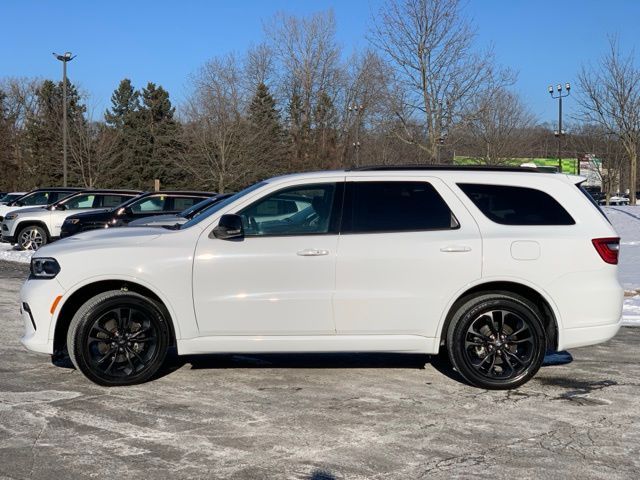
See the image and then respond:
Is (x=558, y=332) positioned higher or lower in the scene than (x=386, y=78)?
lower

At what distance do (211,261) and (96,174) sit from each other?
48.4 metres

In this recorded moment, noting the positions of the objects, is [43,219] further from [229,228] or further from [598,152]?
[598,152]

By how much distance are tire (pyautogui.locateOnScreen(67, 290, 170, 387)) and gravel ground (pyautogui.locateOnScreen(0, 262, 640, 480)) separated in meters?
0.15

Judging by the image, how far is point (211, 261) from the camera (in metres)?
5.94

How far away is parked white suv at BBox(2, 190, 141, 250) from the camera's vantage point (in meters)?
18.6

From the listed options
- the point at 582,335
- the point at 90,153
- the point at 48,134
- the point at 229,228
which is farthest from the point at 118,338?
the point at 48,134

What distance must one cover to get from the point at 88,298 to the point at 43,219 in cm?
1338

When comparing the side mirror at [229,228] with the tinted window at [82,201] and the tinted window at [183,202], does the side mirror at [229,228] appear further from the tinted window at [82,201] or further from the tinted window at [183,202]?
the tinted window at [82,201]

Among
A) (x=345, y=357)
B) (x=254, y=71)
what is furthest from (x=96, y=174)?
(x=345, y=357)

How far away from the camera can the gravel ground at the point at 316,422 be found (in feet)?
14.4

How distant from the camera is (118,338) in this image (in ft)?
19.8

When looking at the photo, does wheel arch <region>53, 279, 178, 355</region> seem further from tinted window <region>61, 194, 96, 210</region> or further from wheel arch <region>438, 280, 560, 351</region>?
tinted window <region>61, 194, 96, 210</region>

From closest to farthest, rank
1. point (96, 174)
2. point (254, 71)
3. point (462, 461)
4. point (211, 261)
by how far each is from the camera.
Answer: point (462, 461), point (211, 261), point (254, 71), point (96, 174)

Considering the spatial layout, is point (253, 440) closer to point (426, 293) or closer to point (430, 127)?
point (426, 293)
